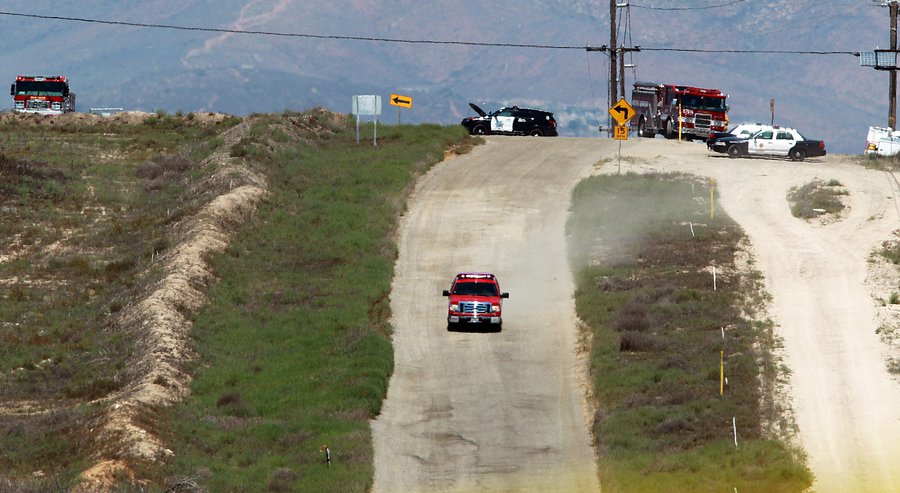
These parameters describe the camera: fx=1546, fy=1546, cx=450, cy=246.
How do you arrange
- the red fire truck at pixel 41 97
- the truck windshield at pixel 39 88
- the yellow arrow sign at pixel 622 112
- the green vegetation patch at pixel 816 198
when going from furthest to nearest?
the red fire truck at pixel 41 97 → the truck windshield at pixel 39 88 → the yellow arrow sign at pixel 622 112 → the green vegetation patch at pixel 816 198

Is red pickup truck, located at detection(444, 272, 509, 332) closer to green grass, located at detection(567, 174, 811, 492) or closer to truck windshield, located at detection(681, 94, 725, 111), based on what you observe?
green grass, located at detection(567, 174, 811, 492)

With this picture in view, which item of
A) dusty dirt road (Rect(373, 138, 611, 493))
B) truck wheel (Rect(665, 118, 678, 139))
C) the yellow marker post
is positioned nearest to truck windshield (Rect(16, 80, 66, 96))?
dusty dirt road (Rect(373, 138, 611, 493))

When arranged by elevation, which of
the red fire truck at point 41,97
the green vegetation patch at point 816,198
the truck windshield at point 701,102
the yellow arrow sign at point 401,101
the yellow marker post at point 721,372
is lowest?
the yellow marker post at point 721,372

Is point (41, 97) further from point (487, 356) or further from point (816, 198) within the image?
point (487, 356)

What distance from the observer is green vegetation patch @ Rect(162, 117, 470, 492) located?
34562 mm

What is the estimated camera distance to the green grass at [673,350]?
33.4 meters

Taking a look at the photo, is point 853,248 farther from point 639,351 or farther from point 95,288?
point 95,288

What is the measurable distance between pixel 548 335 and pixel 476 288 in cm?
Result: 261

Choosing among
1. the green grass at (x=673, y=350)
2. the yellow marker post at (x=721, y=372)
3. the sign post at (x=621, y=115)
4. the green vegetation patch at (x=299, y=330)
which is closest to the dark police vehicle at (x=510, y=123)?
the green vegetation patch at (x=299, y=330)

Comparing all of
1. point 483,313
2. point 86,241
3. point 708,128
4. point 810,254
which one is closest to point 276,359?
point 483,313

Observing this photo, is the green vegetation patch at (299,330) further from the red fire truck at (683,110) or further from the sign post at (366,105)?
the red fire truck at (683,110)

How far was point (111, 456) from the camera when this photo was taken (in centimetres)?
3319

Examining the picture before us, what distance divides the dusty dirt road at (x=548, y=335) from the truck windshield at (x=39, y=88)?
31209 millimetres

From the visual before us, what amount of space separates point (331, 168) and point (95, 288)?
67.2 feet
